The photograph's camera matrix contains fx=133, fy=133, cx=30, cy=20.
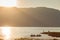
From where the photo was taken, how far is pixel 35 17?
1858mm

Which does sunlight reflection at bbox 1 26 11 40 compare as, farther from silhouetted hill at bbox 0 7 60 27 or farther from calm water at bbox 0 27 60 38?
silhouetted hill at bbox 0 7 60 27

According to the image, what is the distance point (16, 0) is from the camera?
1.83m

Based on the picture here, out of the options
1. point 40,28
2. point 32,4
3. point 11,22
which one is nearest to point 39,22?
point 40,28

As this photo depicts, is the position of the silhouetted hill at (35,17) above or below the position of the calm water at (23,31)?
above

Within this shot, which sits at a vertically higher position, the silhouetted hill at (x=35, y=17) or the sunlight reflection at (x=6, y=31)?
the silhouetted hill at (x=35, y=17)

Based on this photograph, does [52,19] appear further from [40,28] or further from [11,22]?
[11,22]

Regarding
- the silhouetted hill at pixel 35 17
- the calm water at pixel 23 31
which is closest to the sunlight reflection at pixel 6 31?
the calm water at pixel 23 31

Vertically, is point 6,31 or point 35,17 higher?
point 35,17

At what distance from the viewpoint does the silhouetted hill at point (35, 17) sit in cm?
185

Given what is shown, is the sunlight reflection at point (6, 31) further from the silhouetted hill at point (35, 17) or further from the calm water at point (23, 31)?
the silhouetted hill at point (35, 17)

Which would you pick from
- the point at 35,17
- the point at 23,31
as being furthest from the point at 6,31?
the point at 35,17

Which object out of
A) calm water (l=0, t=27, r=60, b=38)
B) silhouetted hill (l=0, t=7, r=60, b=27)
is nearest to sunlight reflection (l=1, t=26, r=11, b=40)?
calm water (l=0, t=27, r=60, b=38)

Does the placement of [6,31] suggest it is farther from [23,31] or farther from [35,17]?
[35,17]

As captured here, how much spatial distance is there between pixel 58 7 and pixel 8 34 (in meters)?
0.80
